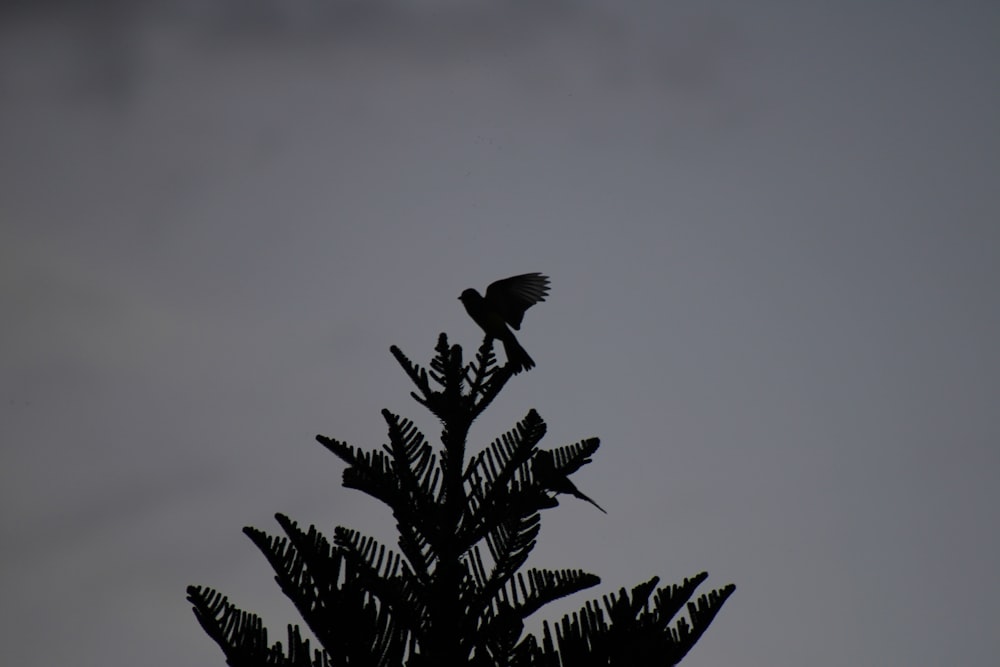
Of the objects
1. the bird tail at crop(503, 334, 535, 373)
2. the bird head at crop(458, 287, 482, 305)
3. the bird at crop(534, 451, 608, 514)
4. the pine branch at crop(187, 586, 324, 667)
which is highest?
the bird head at crop(458, 287, 482, 305)

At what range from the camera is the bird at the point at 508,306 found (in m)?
4.33

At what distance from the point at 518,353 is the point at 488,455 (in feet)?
2.37

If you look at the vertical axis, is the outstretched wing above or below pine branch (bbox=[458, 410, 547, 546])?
above

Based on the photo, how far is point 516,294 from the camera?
15.3 feet

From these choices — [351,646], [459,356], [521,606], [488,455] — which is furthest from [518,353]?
[351,646]

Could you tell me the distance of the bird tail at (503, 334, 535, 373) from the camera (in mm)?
4121

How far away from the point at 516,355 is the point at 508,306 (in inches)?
15.2

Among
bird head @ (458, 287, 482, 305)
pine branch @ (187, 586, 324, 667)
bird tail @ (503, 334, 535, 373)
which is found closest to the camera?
pine branch @ (187, 586, 324, 667)

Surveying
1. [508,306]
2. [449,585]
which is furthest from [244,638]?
[508,306]

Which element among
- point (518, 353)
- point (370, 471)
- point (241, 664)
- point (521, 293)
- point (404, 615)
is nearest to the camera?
point (241, 664)

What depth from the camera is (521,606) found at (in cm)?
344

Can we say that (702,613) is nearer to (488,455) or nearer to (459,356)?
(488,455)

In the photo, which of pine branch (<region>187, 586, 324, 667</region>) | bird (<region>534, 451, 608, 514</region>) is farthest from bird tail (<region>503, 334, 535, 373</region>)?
pine branch (<region>187, 586, 324, 667</region>)

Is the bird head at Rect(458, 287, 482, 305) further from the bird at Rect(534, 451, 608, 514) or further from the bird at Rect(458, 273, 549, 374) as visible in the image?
the bird at Rect(534, 451, 608, 514)
